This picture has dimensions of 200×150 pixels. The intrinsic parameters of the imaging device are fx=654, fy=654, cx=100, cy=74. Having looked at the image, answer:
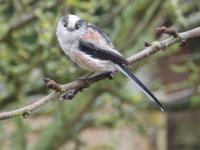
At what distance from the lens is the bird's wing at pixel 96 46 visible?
273 cm

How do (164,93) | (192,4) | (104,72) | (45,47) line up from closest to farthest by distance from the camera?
(104,72) < (45,47) < (192,4) < (164,93)

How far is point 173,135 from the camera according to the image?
582 centimetres

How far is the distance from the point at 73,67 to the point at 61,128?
43 cm

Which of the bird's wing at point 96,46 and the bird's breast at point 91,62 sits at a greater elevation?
the bird's wing at point 96,46

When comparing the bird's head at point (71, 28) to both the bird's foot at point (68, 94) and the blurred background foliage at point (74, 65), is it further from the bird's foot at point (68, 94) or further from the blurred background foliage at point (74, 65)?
the blurred background foliage at point (74, 65)

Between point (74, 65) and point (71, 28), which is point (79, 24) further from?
point (74, 65)

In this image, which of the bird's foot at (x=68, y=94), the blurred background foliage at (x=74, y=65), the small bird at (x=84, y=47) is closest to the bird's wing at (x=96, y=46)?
the small bird at (x=84, y=47)

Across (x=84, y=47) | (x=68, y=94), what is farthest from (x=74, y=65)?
(x=68, y=94)

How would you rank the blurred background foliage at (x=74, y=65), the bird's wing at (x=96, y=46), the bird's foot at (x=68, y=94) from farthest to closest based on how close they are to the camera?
the blurred background foliage at (x=74, y=65) < the bird's wing at (x=96, y=46) < the bird's foot at (x=68, y=94)

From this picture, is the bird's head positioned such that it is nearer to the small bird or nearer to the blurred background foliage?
the small bird

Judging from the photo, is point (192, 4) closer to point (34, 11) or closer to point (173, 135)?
point (34, 11)

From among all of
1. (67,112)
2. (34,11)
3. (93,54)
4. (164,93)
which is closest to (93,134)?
(164,93)

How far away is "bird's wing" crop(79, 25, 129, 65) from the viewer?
8.97 feet

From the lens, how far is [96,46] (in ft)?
9.05
